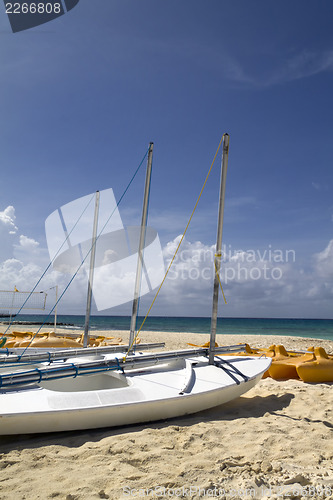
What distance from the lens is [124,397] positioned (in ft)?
14.2

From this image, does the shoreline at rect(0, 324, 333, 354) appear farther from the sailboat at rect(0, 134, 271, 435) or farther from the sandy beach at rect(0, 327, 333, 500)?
the sandy beach at rect(0, 327, 333, 500)

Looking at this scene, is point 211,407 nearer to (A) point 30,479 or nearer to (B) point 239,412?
(B) point 239,412

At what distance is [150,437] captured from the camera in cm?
389

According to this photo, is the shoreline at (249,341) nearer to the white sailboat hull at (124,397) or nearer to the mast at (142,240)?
the mast at (142,240)

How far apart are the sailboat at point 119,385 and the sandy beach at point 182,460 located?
0.63ft

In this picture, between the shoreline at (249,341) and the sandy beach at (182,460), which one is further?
the shoreline at (249,341)

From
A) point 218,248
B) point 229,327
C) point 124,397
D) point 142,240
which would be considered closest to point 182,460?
point 124,397

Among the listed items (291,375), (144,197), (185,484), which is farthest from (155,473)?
(144,197)

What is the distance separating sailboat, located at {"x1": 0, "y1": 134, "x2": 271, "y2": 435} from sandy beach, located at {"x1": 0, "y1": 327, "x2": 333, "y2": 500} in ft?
0.63

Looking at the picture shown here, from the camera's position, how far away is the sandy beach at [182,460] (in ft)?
9.35

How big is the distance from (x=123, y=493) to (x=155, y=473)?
38 cm

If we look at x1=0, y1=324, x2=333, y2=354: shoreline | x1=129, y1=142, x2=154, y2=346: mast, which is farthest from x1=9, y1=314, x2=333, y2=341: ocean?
x1=129, y1=142, x2=154, y2=346: mast

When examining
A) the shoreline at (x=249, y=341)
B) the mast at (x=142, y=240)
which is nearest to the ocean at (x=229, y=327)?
the shoreline at (x=249, y=341)

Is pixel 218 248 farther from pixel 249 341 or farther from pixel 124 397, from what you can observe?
pixel 249 341
